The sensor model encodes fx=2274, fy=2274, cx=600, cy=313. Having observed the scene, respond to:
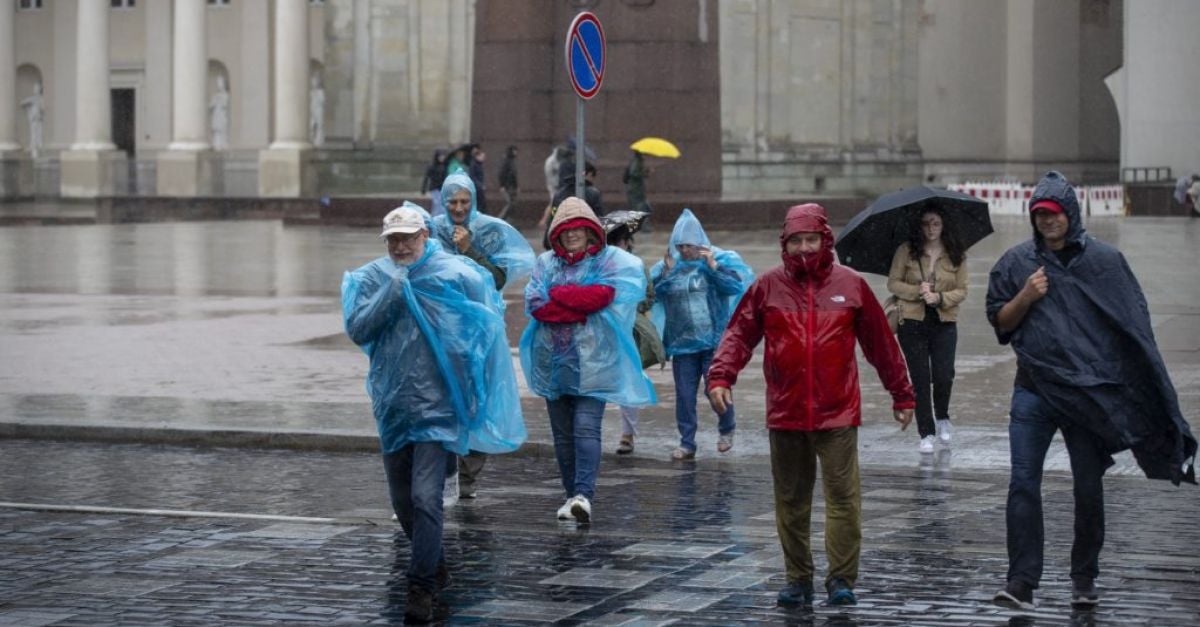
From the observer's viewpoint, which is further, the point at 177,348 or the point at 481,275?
the point at 177,348

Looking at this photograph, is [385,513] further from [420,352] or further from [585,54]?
[585,54]

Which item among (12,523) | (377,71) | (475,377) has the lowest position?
(12,523)

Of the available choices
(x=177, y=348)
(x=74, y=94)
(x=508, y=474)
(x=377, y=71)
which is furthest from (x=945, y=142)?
(x=508, y=474)

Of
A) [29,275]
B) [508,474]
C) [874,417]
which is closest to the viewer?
[508,474]

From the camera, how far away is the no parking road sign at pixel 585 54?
1677cm

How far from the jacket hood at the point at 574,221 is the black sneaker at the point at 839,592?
2829mm

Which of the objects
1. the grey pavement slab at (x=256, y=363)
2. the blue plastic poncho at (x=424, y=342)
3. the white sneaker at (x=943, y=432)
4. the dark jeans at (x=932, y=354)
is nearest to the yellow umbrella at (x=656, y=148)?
the grey pavement slab at (x=256, y=363)

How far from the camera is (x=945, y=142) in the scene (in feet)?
210

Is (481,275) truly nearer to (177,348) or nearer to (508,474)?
(508,474)

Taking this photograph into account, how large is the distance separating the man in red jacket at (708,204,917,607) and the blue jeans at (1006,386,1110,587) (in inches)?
16.7

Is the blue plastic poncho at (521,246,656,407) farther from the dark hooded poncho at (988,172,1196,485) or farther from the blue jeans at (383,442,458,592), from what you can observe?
the dark hooded poncho at (988,172,1196,485)

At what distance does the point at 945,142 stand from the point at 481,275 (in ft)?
185

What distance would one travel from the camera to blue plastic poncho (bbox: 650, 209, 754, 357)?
12.9 metres

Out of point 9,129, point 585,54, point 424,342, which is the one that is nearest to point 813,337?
point 424,342
